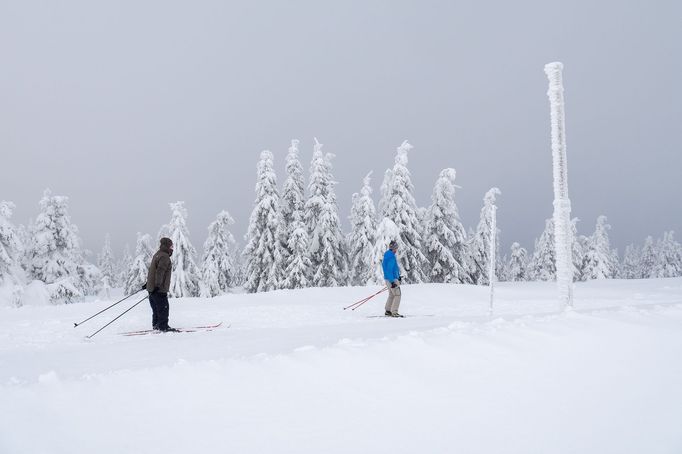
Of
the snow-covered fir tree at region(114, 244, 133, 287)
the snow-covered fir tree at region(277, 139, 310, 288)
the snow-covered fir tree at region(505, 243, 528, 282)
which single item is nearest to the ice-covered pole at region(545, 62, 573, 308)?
the snow-covered fir tree at region(277, 139, 310, 288)

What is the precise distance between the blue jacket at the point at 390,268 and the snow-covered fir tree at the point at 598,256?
160ft

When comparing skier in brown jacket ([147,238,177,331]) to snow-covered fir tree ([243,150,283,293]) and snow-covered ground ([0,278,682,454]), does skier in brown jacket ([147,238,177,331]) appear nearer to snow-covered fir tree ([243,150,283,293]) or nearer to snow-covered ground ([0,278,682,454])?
snow-covered ground ([0,278,682,454])

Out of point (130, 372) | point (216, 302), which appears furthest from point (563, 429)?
point (216, 302)

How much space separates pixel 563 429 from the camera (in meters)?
4.28

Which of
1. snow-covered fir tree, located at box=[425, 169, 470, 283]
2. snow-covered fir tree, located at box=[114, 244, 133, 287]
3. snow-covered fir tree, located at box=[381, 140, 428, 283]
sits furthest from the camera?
snow-covered fir tree, located at box=[114, 244, 133, 287]

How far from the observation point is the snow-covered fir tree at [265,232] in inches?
1326

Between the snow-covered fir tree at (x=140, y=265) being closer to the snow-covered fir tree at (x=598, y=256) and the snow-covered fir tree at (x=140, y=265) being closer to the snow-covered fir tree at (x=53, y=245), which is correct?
the snow-covered fir tree at (x=53, y=245)

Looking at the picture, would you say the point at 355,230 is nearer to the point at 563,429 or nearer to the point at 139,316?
the point at 139,316

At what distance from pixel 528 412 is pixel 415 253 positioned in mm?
28461

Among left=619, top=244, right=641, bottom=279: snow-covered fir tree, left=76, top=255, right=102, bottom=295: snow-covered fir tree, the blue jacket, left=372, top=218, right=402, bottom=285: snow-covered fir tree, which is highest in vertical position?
left=372, top=218, right=402, bottom=285: snow-covered fir tree

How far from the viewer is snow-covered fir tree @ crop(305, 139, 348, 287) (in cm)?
3416

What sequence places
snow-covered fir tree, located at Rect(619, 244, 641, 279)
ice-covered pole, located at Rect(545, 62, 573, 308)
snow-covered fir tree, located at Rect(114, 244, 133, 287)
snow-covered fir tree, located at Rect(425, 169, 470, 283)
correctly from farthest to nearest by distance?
1. snow-covered fir tree, located at Rect(619, 244, 641, 279)
2. snow-covered fir tree, located at Rect(114, 244, 133, 287)
3. snow-covered fir tree, located at Rect(425, 169, 470, 283)
4. ice-covered pole, located at Rect(545, 62, 573, 308)

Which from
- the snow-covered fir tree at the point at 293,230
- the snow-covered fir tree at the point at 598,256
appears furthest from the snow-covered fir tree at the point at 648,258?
the snow-covered fir tree at the point at 293,230

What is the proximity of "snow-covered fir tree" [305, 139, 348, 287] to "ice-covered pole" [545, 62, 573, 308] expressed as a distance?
24.8 meters
